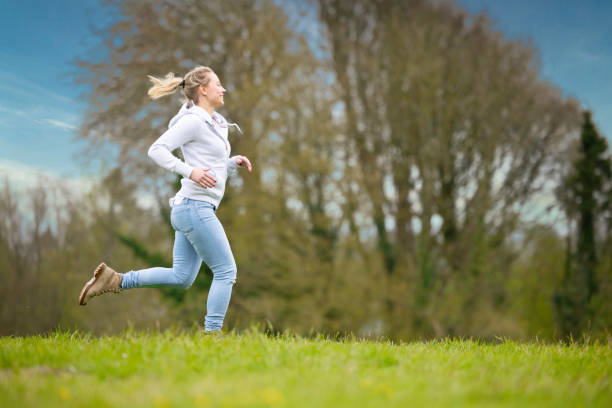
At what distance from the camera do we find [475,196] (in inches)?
645

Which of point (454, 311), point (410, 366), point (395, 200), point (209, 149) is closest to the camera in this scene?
point (410, 366)

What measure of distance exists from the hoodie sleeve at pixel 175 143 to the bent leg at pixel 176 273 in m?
0.63

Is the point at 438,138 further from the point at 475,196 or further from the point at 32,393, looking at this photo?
the point at 32,393

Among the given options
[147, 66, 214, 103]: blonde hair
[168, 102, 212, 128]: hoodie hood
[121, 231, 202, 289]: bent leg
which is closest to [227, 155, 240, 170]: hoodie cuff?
[168, 102, 212, 128]: hoodie hood

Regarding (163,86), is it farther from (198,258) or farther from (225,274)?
(225,274)

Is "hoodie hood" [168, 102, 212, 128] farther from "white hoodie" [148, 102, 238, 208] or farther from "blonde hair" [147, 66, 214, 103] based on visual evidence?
"blonde hair" [147, 66, 214, 103]

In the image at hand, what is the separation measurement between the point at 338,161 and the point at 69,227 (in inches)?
350

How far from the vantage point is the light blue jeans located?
424 cm

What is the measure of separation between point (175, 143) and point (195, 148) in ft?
0.58

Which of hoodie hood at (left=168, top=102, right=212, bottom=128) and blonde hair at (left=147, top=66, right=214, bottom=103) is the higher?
blonde hair at (left=147, top=66, right=214, bottom=103)

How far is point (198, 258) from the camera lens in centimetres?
461

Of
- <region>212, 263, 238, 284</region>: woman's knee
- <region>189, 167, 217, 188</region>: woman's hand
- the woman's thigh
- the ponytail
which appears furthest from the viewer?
the ponytail

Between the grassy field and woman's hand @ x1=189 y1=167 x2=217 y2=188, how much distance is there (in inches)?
44.9

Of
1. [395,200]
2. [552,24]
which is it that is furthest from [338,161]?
[552,24]
